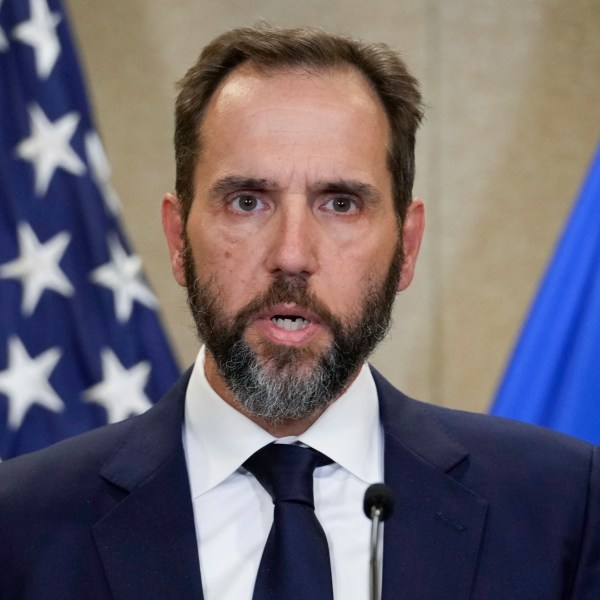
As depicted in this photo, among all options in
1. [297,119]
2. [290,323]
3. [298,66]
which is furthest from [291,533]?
[298,66]

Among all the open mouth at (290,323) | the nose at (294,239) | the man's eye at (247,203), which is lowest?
the open mouth at (290,323)

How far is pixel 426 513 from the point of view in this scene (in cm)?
189

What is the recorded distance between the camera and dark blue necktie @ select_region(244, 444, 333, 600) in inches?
68.8

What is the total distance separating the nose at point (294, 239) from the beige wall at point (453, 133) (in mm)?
1728

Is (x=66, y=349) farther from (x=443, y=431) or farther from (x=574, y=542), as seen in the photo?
(x=574, y=542)

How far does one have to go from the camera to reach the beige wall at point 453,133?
138 inches

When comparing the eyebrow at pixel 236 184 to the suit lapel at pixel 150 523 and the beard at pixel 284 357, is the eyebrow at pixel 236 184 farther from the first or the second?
the suit lapel at pixel 150 523

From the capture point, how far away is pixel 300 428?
1.97 meters

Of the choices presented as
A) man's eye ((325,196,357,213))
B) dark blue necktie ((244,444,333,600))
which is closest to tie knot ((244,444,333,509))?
dark blue necktie ((244,444,333,600))

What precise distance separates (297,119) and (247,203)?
17 cm

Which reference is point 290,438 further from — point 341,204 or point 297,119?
point 297,119

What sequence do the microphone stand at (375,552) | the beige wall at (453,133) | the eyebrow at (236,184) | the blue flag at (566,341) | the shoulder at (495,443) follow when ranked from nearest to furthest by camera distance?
the microphone stand at (375,552) < the eyebrow at (236,184) < the shoulder at (495,443) < the blue flag at (566,341) < the beige wall at (453,133)

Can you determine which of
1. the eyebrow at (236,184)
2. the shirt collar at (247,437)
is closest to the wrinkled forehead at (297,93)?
the eyebrow at (236,184)

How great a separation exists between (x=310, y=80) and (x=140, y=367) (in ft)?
3.94
